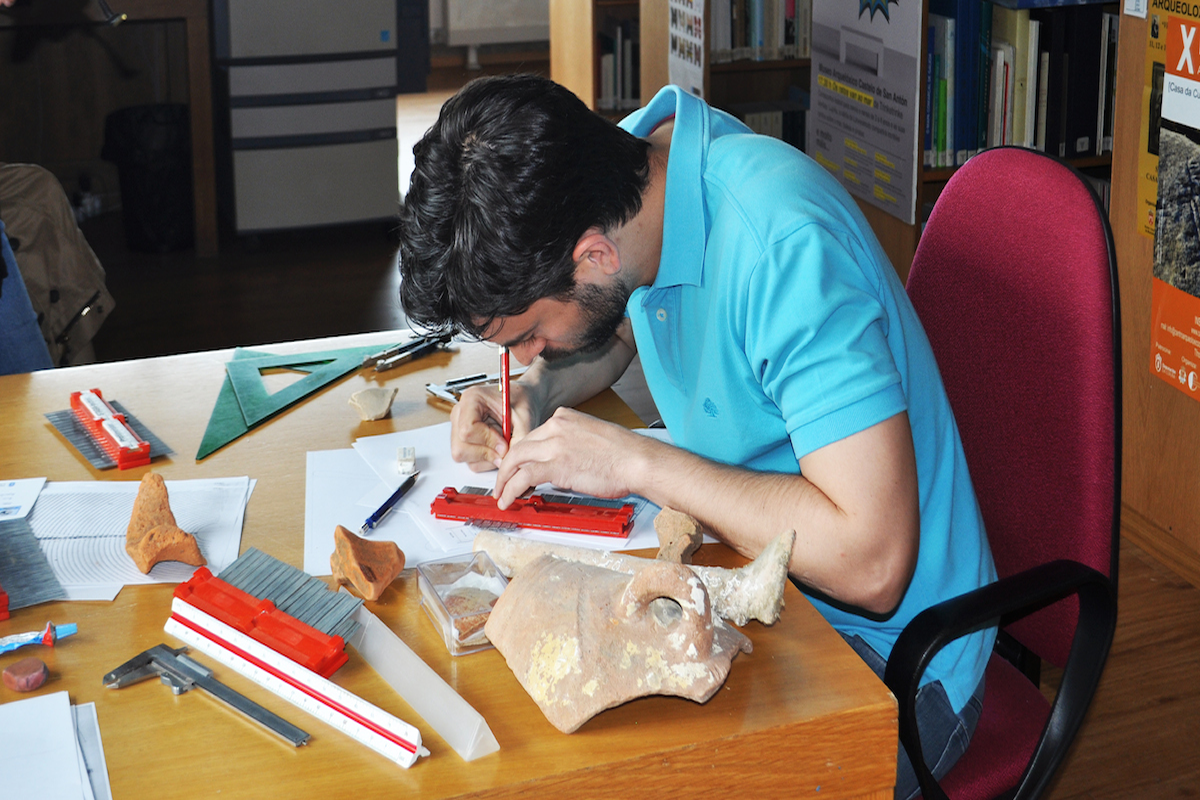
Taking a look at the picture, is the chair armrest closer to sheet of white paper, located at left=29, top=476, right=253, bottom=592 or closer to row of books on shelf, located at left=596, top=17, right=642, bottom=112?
sheet of white paper, located at left=29, top=476, right=253, bottom=592

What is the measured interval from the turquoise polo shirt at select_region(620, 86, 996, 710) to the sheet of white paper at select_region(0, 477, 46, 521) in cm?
68

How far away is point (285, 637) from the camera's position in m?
0.95

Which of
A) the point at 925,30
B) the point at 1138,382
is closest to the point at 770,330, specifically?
the point at 1138,382

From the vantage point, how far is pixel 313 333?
13.6 ft

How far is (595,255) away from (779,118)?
→ 2792 millimetres

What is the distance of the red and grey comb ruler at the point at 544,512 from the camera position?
3.80 feet

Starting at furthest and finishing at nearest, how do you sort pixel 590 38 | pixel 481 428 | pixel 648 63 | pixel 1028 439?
pixel 590 38, pixel 648 63, pixel 481 428, pixel 1028 439

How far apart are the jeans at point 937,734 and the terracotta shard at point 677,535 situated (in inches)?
9.0

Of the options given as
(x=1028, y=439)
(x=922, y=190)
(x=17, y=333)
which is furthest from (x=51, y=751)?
(x=922, y=190)

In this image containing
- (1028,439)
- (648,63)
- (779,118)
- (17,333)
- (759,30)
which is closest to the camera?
(1028,439)

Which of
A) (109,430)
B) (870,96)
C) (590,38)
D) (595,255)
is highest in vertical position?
Result: (590,38)

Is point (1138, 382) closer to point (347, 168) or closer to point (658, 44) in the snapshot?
point (658, 44)

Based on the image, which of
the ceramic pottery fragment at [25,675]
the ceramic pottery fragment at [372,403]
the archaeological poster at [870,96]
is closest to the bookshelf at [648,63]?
the archaeological poster at [870,96]

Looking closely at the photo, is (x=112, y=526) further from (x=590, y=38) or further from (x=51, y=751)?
(x=590, y=38)
